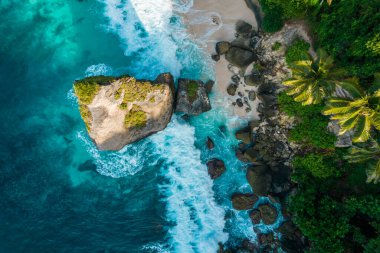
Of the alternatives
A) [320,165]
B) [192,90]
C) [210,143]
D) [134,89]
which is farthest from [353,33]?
[134,89]

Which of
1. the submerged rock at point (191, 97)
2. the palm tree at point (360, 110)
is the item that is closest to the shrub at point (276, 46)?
the submerged rock at point (191, 97)

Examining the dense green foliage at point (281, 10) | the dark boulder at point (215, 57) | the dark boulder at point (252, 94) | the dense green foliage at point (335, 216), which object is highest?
the dense green foliage at point (281, 10)

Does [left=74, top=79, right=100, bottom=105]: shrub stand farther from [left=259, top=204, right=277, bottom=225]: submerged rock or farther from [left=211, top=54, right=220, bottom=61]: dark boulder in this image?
[left=259, top=204, right=277, bottom=225]: submerged rock

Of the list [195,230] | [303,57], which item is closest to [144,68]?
[303,57]

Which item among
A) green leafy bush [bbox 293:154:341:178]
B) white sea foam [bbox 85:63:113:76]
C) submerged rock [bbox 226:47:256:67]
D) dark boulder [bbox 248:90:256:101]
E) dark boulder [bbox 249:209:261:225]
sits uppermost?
submerged rock [bbox 226:47:256:67]

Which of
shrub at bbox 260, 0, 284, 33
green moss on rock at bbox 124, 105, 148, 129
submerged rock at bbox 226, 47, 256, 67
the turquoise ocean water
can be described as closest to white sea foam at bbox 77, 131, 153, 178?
the turquoise ocean water

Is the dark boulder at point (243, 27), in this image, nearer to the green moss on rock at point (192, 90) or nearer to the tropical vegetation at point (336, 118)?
the tropical vegetation at point (336, 118)

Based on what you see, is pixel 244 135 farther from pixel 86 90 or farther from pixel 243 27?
pixel 86 90
